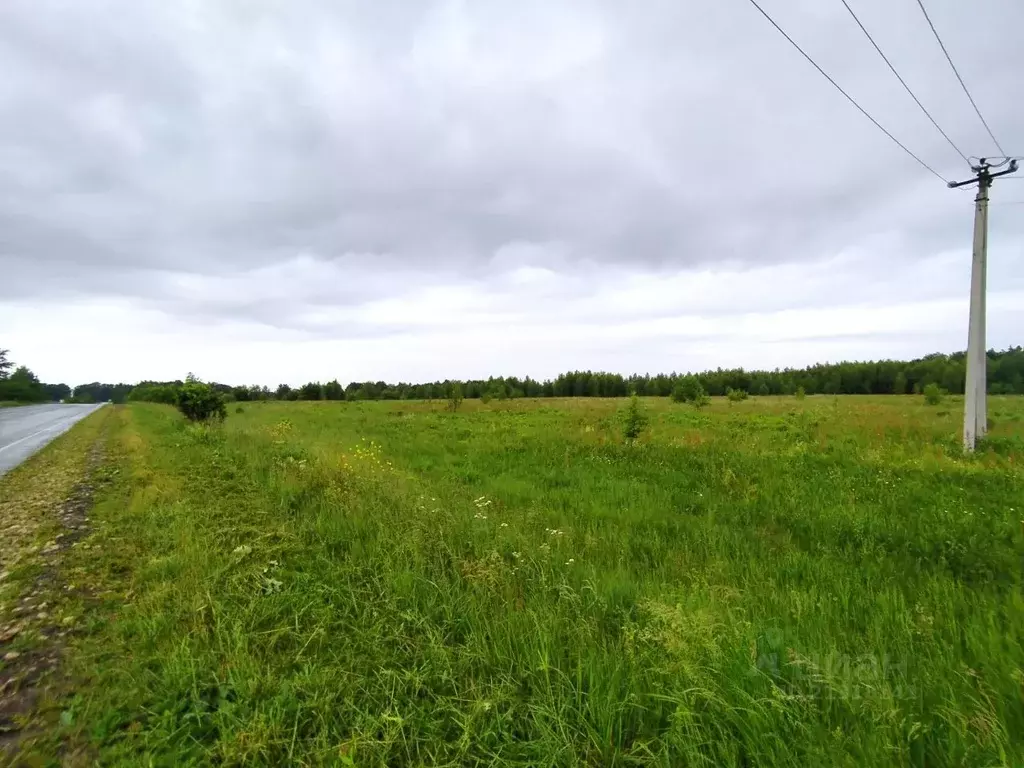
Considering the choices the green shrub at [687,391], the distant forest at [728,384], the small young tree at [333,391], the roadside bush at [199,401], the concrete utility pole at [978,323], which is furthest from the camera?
the small young tree at [333,391]

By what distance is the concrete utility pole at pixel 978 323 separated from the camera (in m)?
12.3

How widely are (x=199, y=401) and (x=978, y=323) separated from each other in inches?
1152

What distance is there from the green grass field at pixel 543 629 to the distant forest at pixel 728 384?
185ft

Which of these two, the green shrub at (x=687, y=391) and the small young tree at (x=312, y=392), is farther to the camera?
the small young tree at (x=312, y=392)

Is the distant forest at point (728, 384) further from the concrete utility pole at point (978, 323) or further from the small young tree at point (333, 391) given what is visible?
the concrete utility pole at point (978, 323)

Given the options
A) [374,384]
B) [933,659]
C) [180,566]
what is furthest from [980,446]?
[374,384]

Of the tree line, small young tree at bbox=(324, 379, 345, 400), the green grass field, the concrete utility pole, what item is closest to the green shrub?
the tree line

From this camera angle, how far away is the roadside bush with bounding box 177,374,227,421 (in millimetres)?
21547

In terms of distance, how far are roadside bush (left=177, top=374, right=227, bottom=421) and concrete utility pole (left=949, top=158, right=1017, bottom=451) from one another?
27844 millimetres

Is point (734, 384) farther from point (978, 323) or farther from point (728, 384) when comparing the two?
point (978, 323)

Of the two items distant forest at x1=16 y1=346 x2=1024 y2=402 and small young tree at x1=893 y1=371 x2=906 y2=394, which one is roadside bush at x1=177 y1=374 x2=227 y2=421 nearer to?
distant forest at x1=16 y1=346 x2=1024 y2=402

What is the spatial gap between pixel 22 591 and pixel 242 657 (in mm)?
2794

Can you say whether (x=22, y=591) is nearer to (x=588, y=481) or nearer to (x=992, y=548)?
(x=588, y=481)

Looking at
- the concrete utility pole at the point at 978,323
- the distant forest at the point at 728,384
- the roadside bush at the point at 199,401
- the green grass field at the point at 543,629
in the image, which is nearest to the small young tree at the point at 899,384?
the distant forest at the point at 728,384
